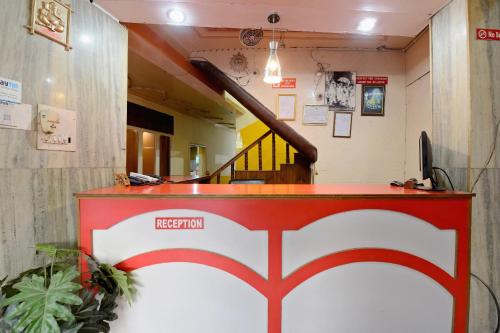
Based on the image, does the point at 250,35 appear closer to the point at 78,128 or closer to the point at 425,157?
the point at 78,128

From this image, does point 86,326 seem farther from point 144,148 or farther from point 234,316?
point 144,148

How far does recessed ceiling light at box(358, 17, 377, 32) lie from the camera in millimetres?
1937

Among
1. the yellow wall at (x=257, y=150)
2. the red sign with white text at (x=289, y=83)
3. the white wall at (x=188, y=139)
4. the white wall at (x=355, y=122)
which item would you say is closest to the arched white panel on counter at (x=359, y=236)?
the white wall at (x=355, y=122)

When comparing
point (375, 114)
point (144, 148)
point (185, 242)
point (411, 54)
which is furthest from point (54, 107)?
point (144, 148)

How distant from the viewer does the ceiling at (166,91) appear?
3.84 meters

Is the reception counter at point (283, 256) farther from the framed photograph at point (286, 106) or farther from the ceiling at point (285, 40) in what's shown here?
the ceiling at point (285, 40)

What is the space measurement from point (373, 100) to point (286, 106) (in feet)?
3.98

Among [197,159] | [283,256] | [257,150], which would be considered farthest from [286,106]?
[197,159]

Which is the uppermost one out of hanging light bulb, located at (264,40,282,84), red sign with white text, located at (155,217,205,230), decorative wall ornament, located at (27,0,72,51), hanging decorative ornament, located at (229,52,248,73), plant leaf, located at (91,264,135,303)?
hanging decorative ornament, located at (229,52,248,73)

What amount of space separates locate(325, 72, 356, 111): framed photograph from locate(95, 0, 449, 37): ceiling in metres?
1.35

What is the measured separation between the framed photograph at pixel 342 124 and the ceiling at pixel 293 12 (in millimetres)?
1433

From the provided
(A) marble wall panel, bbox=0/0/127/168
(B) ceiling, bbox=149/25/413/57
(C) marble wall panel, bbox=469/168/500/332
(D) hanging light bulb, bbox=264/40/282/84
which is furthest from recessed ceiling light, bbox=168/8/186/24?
(C) marble wall panel, bbox=469/168/500/332

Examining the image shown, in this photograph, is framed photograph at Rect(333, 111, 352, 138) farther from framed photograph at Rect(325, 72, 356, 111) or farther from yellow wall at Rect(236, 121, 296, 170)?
yellow wall at Rect(236, 121, 296, 170)

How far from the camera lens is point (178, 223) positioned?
4.75 feet
